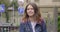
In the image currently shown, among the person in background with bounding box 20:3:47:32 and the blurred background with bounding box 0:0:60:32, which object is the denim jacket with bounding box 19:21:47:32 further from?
the blurred background with bounding box 0:0:60:32

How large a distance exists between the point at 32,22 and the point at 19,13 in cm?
987

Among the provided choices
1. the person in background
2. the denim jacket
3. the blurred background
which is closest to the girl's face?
the person in background

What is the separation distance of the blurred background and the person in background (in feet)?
23.0

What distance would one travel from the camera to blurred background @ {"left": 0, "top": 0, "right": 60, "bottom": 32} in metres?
12.1

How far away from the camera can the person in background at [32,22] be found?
426 cm

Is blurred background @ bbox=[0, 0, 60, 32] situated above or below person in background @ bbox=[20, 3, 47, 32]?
below

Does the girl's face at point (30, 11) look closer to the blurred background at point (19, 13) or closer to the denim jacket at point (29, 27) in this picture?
the denim jacket at point (29, 27)

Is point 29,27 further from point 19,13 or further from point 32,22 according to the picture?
point 19,13

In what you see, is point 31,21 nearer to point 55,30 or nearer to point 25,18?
point 25,18

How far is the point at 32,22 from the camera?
4309 mm

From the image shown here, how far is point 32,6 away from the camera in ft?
14.0

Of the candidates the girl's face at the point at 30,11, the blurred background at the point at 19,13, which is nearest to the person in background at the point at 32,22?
the girl's face at the point at 30,11

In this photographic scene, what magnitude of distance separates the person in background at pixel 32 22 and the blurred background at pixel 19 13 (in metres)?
7.00

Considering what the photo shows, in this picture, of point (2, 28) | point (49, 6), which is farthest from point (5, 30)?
point (49, 6)
